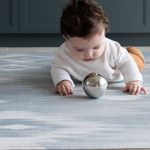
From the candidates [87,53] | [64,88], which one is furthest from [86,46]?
[64,88]

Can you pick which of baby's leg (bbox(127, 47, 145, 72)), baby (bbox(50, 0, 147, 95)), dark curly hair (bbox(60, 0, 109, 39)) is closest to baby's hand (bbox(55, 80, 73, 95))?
baby (bbox(50, 0, 147, 95))

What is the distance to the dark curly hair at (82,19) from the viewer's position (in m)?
0.70

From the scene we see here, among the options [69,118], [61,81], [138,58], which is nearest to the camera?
[69,118]

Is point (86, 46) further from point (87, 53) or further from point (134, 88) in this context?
point (134, 88)

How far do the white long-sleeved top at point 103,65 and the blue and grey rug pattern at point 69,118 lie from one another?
0.15 ft

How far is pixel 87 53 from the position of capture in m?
0.74

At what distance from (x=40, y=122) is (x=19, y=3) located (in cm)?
175

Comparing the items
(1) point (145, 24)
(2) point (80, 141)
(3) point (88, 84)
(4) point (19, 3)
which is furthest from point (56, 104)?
(1) point (145, 24)

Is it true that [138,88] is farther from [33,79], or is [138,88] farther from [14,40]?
[14,40]

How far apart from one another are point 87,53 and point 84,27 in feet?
0.28

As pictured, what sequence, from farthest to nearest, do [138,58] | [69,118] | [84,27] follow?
[138,58]
[84,27]
[69,118]

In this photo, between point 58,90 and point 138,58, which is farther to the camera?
point 138,58

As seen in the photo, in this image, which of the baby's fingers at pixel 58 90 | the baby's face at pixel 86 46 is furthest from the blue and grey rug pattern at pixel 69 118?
the baby's face at pixel 86 46

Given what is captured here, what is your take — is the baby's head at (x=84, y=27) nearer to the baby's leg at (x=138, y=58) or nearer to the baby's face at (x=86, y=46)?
the baby's face at (x=86, y=46)
